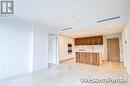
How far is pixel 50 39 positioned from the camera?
726cm

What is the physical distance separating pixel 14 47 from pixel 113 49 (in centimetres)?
781

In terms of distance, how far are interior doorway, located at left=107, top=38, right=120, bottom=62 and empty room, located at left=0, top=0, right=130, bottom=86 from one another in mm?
2908

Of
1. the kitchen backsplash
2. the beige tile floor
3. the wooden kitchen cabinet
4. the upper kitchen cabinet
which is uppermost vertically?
the upper kitchen cabinet

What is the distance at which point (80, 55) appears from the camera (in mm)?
7473

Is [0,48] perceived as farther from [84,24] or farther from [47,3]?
[84,24]

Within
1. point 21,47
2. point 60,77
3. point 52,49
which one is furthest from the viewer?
point 52,49

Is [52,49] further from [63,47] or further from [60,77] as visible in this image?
[60,77]

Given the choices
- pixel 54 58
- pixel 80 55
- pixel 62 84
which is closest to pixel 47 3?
pixel 62 84

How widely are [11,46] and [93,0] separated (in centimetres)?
363

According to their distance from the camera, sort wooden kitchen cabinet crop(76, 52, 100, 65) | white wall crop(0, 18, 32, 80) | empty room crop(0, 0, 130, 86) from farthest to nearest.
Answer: wooden kitchen cabinet crop(76, 52, 100, 65) → white wall crop(0, 18, 32, 80) → empty room crop(0, 0, 130, 86)

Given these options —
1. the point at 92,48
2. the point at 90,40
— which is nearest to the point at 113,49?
the point at 92,48

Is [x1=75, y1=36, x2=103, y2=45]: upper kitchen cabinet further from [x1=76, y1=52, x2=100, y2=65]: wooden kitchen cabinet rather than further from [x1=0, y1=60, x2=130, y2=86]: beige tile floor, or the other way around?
[x1=0, y1=60, x2=130, y2=86]: beige tile floor

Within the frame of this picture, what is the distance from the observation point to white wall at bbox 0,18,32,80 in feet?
12.6

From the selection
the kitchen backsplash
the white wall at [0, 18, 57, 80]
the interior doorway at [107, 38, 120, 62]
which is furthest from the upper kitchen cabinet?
the white wall at [0, 18, 57, 80]
